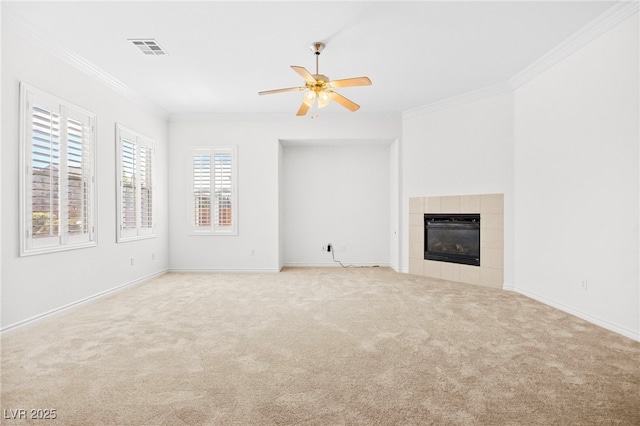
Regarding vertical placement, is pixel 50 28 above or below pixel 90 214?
above

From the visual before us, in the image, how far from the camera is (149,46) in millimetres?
3576

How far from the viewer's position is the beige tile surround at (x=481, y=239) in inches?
188

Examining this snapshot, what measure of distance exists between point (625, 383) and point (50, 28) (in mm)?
5661

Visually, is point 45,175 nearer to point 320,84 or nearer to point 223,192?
point 223,192

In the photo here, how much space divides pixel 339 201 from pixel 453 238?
237 centimetres

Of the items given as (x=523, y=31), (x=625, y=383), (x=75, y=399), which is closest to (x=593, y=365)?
(x=625, y=383)

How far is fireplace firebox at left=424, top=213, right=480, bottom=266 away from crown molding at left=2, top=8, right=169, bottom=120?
5.13 m

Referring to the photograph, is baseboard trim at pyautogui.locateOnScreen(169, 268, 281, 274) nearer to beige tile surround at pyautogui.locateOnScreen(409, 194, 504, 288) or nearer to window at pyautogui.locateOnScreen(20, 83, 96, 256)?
window at pyautogui.locateOnScreen(20, 83, 96, 256)

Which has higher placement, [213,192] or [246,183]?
[246,183]

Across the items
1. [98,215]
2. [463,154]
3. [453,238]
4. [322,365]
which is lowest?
[322,365]

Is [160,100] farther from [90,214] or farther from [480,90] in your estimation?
[480,90]

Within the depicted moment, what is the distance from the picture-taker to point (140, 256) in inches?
A: 203

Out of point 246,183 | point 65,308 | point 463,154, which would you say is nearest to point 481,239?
point 463,154

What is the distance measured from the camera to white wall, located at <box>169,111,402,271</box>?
605 centimetres
